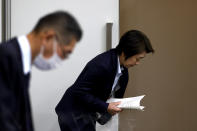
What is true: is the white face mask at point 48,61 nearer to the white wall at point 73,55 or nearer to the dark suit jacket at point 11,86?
the dark suit jacket at point 11,86

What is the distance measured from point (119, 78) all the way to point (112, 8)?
0.52 meters

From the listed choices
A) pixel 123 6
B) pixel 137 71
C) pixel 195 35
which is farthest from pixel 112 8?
pixel 195 35

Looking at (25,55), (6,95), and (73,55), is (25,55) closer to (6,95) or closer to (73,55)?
(6,95)

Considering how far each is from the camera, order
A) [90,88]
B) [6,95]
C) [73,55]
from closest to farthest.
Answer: [6,95] < [90,88] < [73,55]

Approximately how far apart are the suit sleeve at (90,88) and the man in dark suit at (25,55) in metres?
0.60

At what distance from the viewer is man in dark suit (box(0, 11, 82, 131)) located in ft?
3.17

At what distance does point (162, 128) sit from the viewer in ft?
7.40

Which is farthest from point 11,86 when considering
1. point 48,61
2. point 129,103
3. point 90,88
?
point 129,103

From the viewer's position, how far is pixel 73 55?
2043 millimetres

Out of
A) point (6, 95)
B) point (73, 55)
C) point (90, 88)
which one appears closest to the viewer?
point (6, 95)

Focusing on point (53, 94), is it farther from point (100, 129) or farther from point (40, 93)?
point (100, 129)

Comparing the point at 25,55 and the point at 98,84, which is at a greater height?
the point at 25,55

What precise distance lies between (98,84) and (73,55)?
0.46 meters

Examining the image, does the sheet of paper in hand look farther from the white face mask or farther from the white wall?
the white face mask
